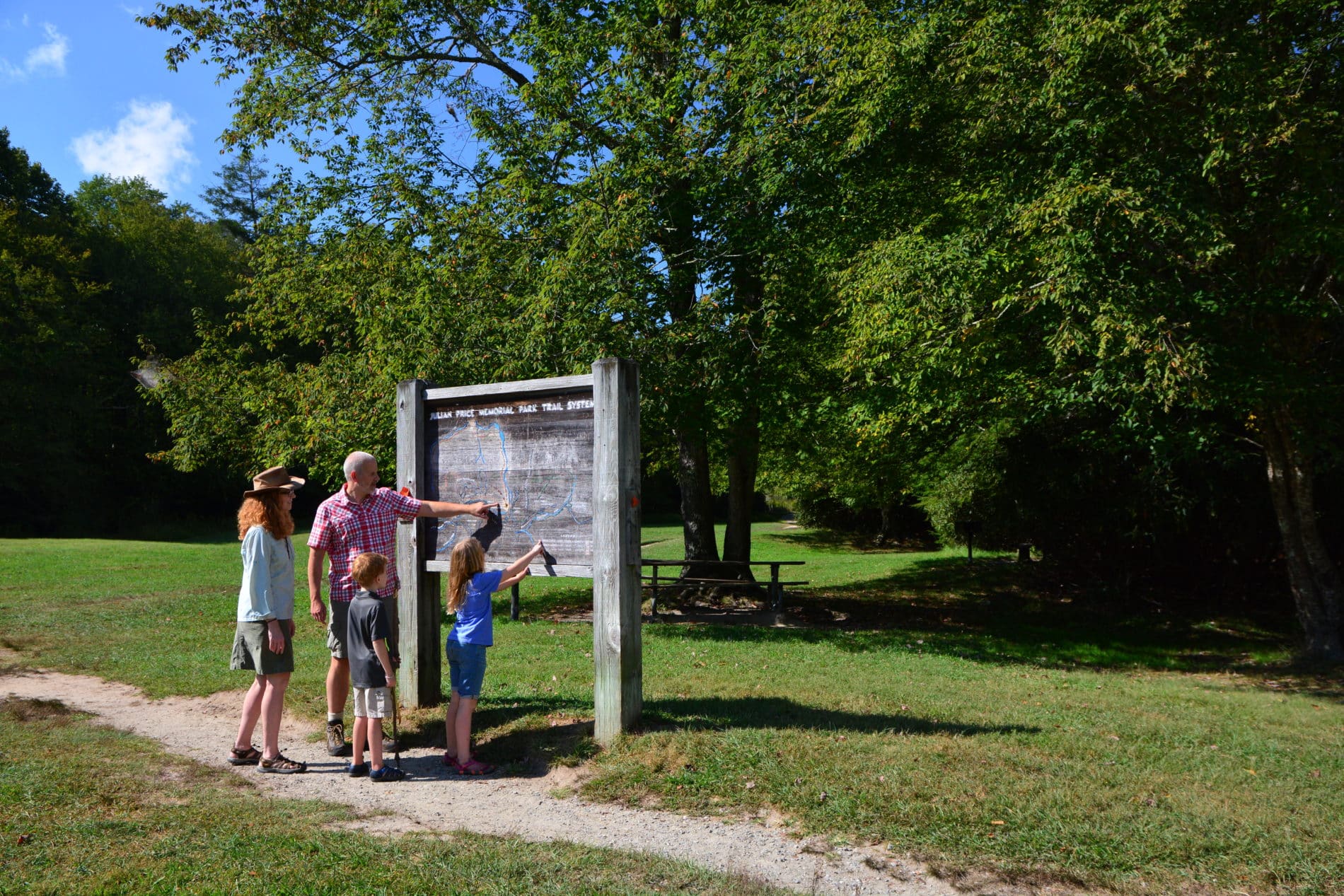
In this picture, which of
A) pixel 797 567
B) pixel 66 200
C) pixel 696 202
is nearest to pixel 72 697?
pixel 696 202

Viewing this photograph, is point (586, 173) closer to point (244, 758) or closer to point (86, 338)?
point (244, 758)

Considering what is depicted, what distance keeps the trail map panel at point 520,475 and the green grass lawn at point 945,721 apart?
128cm

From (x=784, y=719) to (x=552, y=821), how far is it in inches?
89.2

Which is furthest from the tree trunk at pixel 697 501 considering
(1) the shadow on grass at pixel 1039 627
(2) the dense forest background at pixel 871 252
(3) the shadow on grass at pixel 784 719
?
(3) the shadow on grass at pixel 784 719

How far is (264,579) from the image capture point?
5871mm

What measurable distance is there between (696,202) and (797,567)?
13527 mm

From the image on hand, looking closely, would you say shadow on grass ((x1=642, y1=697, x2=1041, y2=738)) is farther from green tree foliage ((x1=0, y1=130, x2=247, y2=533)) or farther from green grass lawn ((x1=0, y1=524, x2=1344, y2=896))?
green tree foliage ((x1=0, y1=130, x2=247, y2=533))

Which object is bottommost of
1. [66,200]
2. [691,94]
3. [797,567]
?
[797,567]

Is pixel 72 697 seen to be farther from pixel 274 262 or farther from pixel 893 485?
pixel 893 485

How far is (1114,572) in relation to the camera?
17938mm

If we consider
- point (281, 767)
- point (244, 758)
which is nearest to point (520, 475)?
Answer: point (281, 767)

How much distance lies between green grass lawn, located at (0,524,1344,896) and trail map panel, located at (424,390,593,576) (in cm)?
128

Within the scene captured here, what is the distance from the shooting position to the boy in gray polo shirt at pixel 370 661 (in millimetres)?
5777

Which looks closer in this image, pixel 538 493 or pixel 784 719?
pixel 538 493
